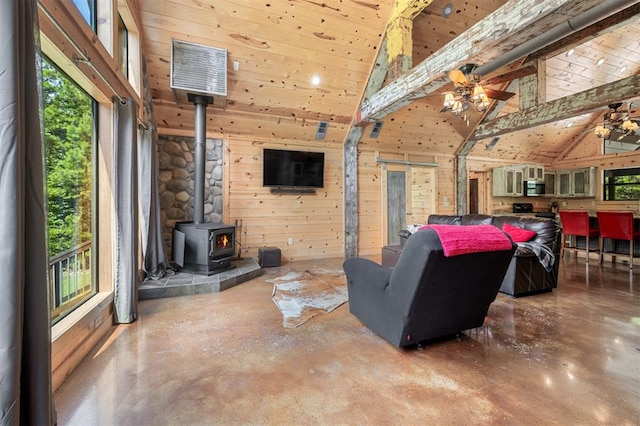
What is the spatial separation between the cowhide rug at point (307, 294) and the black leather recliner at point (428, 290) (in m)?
0.78

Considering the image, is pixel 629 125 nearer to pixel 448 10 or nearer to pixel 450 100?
pixel 448 10

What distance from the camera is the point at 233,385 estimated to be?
1.84 meters

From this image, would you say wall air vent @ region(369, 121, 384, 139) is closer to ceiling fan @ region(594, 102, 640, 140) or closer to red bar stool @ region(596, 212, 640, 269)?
ceiling fan @ region(594, 102, 640, 140)

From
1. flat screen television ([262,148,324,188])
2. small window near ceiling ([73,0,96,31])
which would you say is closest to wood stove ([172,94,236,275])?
flat screen television ([262,148,324,188])

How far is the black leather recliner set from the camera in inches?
77.0

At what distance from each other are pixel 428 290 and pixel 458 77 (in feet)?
8.04

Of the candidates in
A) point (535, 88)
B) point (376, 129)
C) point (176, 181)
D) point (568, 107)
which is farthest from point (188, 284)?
point (535, 88)

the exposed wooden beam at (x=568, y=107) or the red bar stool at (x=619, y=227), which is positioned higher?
the exposed wooden beam at (x=568, y=107)

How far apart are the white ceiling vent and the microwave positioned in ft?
26.0

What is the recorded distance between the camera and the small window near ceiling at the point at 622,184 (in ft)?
23.3

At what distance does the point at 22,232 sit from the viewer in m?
1.06

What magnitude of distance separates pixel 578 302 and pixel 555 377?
2061 mm

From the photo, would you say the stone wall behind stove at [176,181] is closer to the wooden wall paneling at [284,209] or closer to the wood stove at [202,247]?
the wooden wall paneling at [284,209]

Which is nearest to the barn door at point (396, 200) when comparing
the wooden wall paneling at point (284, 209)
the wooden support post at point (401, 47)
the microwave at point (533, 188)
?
the wooden wall paneling at point (284, 209)
